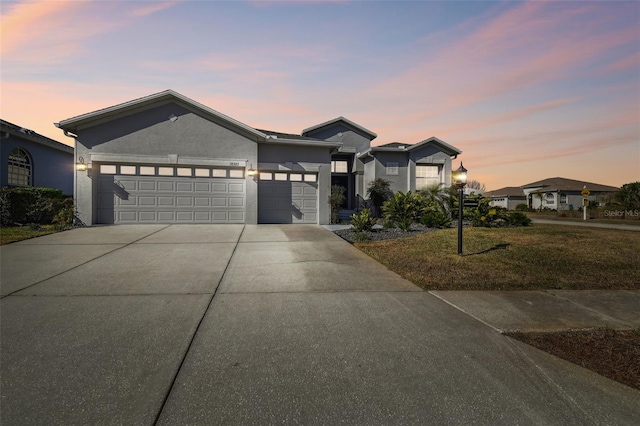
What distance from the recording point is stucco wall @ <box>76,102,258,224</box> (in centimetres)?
1210

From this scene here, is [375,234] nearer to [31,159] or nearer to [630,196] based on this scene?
[31,159]

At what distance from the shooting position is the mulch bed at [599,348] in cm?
253

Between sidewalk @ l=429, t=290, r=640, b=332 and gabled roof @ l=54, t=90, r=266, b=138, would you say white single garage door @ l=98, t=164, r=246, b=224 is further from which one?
sidewalk @ l=429, t=290, r=640, b=332

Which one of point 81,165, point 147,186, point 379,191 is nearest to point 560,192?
point 379,191

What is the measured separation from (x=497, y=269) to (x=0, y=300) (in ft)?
27.7

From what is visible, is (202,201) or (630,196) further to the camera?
(630,196)

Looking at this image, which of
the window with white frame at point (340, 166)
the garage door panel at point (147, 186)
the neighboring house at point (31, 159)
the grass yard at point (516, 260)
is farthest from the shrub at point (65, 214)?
the window with white frame at point (340, 166)

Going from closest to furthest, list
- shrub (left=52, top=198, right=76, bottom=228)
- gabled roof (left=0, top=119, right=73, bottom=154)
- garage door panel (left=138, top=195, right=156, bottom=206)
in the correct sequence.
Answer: shrub (left=52, top=198, right=76, bottom=228) → garage door panel (left=138, top=195, right=156, bottom=206) → gabled roof (left=0, top=119, right=73, bottom=154)

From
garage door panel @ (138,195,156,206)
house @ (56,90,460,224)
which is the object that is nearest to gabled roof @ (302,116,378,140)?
house @ (56,90,460,224)

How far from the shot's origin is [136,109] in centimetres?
1248

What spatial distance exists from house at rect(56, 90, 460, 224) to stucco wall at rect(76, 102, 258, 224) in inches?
1.5

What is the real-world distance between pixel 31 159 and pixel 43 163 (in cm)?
95

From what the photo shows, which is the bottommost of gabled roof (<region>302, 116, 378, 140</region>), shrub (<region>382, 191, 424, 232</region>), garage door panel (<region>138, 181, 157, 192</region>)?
shrub (<region>382, 191, 424, 232</region>)

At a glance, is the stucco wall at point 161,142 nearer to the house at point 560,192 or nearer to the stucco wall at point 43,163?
the stucco wall at point 43,163
